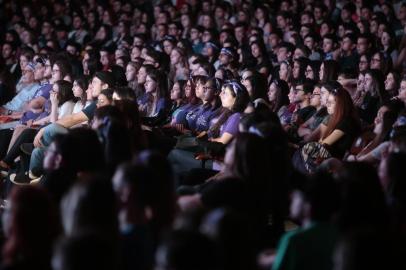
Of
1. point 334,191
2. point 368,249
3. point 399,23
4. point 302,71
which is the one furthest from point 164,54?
point 368,249

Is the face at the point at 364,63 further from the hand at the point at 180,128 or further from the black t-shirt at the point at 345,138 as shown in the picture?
the black t-shirt at the point at 345,138

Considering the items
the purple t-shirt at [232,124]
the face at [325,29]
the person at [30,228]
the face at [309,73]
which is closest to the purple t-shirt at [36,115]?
the purple t-shirt at [232,124]

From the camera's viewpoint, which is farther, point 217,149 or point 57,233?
point 217,149

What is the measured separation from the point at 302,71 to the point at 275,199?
4152 mm

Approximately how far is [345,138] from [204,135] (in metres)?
1.06

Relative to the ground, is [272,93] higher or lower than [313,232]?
lower

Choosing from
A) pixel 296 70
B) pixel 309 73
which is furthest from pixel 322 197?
pixel 296 70

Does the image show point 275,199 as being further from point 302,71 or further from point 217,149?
point 302,71

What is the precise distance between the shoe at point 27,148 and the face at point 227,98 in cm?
154

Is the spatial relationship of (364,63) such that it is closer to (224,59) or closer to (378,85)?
(378,85)

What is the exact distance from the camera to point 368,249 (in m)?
2.34

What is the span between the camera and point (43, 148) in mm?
6246

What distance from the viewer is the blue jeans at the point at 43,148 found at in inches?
239

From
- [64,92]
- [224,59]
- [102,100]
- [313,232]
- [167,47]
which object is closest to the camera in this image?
[313,232]
